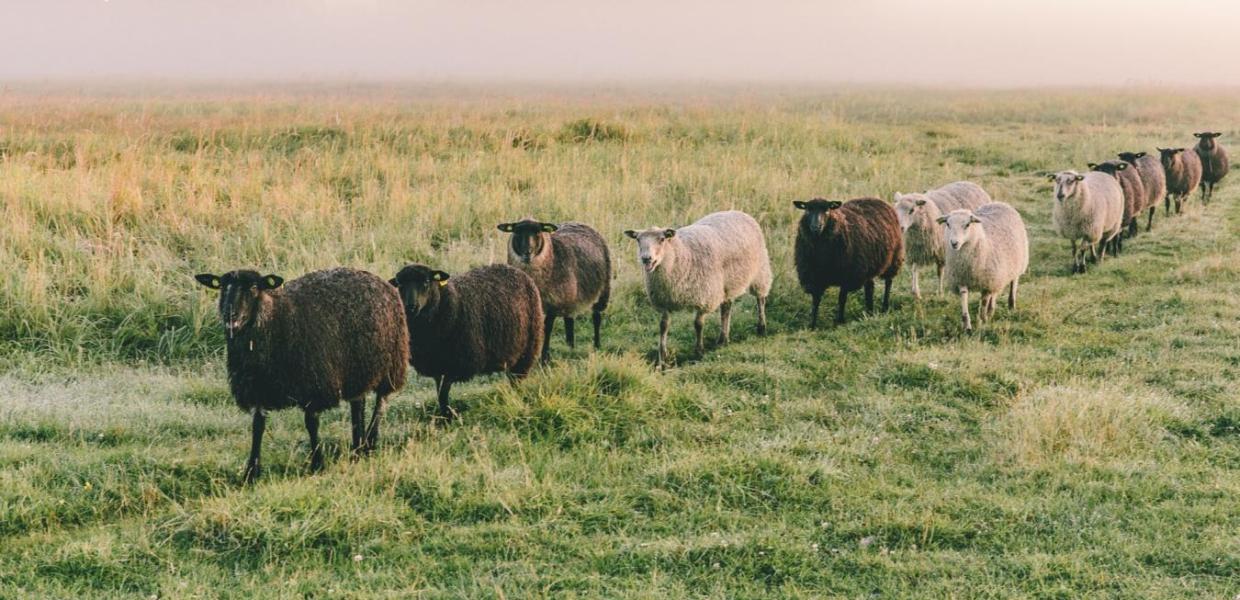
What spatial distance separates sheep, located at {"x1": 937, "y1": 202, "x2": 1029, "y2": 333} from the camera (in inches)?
420

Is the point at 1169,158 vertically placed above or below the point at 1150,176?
above

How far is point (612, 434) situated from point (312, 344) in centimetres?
234

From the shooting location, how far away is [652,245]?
9.59m

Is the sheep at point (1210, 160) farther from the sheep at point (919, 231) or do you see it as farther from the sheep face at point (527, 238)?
the sheep face at point (527, 238)

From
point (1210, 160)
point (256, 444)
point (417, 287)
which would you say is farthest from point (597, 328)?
point (1210, 160)

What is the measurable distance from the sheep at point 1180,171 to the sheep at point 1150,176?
3.13ft

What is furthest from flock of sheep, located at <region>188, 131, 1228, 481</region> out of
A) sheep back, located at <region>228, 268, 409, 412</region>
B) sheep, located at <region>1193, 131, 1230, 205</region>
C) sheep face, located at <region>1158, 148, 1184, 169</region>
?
sheep, located at <region>1193, 131, 1230, 205</region>

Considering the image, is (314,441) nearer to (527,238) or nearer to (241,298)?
(241,298)

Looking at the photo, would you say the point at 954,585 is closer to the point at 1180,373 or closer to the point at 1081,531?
the point at 1081,531

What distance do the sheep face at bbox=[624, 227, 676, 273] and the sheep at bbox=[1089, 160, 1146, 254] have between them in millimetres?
9134

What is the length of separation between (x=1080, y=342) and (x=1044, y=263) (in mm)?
4925

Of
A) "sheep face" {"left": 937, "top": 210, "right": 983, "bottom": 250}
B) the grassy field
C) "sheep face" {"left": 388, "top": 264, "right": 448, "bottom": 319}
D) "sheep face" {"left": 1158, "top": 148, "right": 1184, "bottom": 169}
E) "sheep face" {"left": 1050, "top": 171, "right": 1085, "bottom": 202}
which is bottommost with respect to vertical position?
the grassy field

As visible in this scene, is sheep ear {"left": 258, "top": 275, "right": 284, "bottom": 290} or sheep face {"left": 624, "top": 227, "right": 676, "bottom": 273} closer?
sheep ear {"left": 258, "top": 275, "right": 284, "bottom": 290}

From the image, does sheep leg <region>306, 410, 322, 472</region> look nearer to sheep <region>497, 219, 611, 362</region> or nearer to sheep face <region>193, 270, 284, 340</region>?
sheep face <region>193, 270, 284, 340</region>
